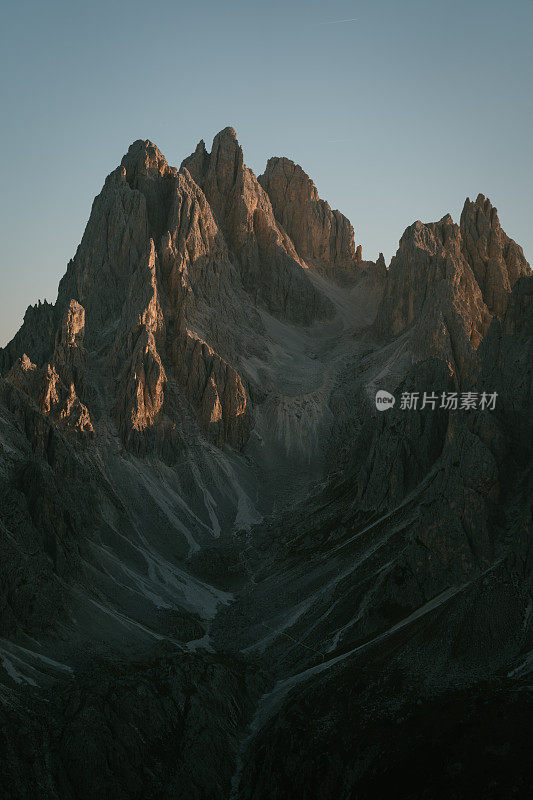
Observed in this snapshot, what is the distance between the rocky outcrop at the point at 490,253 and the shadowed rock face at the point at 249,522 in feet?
1.68

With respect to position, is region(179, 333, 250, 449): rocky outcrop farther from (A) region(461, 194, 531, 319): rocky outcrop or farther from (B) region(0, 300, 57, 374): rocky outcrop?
(A) region(461, 194, 531, 319): rocky outcrop

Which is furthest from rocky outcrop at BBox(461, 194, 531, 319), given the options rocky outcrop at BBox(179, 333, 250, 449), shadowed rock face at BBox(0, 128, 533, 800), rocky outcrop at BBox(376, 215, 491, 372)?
rocky outcrop at BBox(179, 333, 250, 449)

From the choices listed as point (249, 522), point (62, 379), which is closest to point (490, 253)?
point (249, 522)

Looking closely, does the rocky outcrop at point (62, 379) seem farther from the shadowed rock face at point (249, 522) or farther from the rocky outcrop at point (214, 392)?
the rocky outcrop at point (214, 392)

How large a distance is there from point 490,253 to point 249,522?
260 ft

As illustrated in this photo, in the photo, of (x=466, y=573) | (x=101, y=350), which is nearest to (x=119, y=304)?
(x=101, y=350)

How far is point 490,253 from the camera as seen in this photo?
555 feet

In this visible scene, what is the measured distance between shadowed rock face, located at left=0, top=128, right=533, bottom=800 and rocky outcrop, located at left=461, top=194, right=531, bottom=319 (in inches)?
20.1

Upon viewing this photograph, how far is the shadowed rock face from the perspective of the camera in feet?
186

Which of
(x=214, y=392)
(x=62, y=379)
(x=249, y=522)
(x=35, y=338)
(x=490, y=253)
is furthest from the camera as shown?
(x=490, y=253)

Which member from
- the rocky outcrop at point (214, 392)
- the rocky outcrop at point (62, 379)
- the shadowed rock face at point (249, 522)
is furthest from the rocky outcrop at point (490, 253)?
the rocky outcrop at point (62, 379)

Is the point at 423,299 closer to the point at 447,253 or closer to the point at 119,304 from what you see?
the point at 447,253

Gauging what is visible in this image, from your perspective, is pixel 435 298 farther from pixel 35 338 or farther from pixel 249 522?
pixel 35 338

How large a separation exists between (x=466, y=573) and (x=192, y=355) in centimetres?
8881
